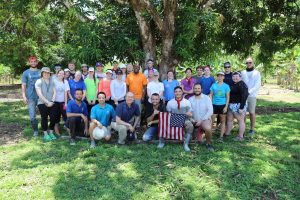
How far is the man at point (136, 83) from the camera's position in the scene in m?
8.33

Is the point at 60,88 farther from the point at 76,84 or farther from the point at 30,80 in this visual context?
the point at 30,80

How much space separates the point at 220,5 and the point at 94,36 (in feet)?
17.8

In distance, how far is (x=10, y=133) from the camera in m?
9.10

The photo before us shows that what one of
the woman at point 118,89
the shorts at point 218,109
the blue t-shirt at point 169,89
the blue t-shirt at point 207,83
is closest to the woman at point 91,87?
the woman at point 118,89

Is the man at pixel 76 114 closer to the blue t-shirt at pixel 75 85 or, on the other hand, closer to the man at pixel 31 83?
the blue t-shirt at pixel 75 85

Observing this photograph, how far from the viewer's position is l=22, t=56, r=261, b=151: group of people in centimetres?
749

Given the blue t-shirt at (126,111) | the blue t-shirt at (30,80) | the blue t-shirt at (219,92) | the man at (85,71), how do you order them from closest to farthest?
the blue t-shirt at (126,111)
the blue t-shirt at (219,92)
the blue t-shirt at (30,80)
the man at (85,71)

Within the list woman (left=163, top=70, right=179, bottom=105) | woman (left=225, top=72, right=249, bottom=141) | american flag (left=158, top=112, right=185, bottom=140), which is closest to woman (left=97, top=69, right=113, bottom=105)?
woman (left=163, top=70, right=179, bottom=105)

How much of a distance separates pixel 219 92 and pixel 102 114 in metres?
2.62

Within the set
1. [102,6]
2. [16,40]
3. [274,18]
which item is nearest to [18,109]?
[16,40]

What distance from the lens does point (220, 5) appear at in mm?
12695

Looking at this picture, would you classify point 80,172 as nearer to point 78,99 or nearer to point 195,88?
point 78,99

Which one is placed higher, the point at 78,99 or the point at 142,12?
the point at 142,12

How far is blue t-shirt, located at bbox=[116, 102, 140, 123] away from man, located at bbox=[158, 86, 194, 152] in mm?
718
